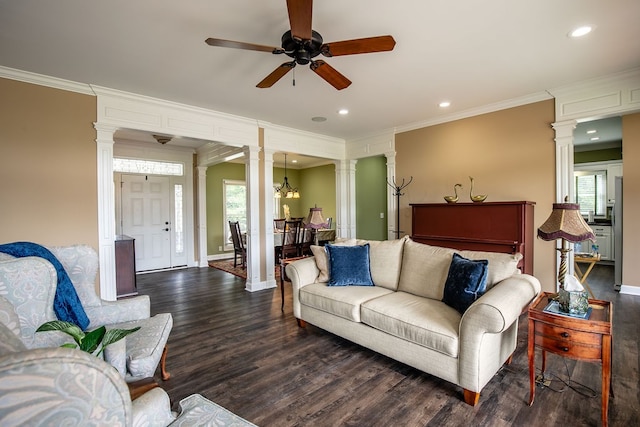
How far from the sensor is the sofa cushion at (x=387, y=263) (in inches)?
123

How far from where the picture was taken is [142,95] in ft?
12.9

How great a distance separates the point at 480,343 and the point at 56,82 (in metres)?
4.83

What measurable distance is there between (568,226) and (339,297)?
72.4 inches

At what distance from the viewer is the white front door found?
6.29 meters

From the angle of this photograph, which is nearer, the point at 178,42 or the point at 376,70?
the point at 178,42

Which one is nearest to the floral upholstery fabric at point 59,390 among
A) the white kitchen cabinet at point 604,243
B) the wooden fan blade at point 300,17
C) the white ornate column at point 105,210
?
the wooden fan blade at point 300,17

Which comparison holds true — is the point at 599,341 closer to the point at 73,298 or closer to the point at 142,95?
the point at 73,298

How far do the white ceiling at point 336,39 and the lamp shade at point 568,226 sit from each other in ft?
4.90

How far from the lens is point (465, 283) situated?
2.36 m

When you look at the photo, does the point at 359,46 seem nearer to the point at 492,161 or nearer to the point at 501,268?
the point at 501,268

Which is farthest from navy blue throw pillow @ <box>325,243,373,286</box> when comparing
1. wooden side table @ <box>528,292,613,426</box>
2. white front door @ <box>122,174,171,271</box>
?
white front door @ <box>122,174,171,271</box>

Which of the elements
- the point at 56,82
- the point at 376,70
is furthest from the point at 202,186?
the point at 376,70

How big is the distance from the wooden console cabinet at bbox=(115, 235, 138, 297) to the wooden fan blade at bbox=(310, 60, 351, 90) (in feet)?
12.9

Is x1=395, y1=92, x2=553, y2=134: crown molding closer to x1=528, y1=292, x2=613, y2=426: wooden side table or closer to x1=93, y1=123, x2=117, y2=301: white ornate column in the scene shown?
x1=528, y1=292, x2=613, y2=426: wooden side table
